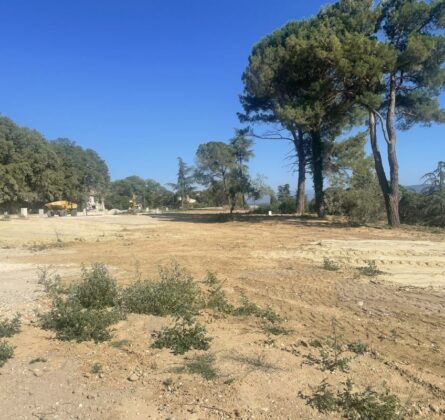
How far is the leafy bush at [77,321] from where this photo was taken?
17.0 feet

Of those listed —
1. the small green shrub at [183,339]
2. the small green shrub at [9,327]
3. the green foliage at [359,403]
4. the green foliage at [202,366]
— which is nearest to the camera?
the green foliage at [359,403]

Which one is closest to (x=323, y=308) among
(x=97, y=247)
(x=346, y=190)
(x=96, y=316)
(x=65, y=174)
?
(x=96, y=316)

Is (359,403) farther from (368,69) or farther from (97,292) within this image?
(368,69)

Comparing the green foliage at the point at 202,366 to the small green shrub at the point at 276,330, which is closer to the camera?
the green foliage at the point at 202,366

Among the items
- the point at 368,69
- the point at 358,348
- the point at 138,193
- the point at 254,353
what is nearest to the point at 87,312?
the point at 254,353

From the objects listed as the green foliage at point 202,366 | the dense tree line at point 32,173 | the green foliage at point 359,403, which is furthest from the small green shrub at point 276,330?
the dense tree line at point 32,173

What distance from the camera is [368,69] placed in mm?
19406

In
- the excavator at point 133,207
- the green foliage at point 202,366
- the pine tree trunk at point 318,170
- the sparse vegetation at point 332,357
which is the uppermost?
the pine tree trunk at point 318,170

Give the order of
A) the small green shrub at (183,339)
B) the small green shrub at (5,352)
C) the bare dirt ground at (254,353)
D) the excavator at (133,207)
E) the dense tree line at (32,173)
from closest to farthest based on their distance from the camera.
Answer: the bare dirt ground at (254,353), the small green shrub at (5,352), the small green shrub at (183,339), the dense tree line at (32,173), the excavator at (133,207)

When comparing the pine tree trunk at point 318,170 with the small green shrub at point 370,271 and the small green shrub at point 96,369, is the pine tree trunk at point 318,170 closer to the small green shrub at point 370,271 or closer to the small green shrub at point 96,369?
the small green shrub at point 370,271

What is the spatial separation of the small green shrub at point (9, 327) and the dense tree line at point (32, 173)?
4449 centimetres

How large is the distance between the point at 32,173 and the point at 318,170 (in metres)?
36.2

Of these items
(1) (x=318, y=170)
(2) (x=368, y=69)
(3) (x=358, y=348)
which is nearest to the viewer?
(3) (x=358, y=348)

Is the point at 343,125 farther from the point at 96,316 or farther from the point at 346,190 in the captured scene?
the point at 96,316
